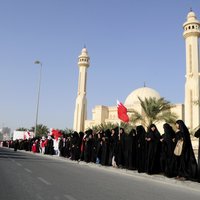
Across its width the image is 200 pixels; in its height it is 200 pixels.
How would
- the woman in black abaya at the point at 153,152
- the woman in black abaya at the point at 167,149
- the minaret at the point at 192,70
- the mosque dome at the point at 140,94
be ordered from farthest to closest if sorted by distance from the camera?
the mosque dome at the point at 140,94 → the minaret at the point at 192,70 → the woman in black abaya at the point at 153,152 → the woman in black abaya at the point at 167,149

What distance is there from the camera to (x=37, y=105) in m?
41.2

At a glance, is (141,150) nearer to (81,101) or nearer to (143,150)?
(143,150)

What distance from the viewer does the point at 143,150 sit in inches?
508

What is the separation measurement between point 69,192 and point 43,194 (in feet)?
2.06

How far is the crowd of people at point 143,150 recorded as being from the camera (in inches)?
406

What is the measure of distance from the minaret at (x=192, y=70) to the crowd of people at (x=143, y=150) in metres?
28.5

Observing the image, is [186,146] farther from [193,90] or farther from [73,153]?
[193,90]

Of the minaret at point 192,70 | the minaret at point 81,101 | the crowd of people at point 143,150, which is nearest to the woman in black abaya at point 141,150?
the crowd of people at point 143,150

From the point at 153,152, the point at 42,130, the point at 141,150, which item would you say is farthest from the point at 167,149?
the point at 42,130

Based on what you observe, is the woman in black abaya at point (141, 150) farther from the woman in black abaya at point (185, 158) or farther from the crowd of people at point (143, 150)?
the woman in black abaya at point (185, 158)

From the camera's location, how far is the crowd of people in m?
10.3

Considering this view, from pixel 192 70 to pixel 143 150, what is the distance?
3760 cm

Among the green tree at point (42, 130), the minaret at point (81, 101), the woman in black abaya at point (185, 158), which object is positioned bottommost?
the woman in black abaya at point (185, 158)

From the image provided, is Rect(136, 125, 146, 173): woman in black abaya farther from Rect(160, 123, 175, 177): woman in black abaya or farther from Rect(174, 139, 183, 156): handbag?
Rect(174, 139, 183, 156): handbag
